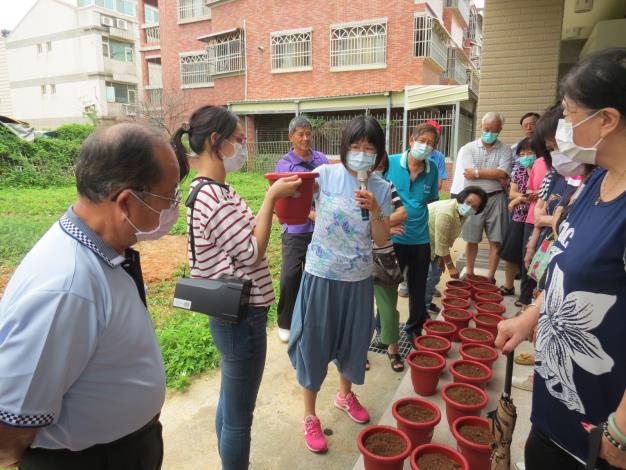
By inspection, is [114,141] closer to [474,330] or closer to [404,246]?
[404,246]

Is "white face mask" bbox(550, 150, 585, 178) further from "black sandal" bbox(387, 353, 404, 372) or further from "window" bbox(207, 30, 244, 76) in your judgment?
"window" bbox(207, 30, 244, 76)

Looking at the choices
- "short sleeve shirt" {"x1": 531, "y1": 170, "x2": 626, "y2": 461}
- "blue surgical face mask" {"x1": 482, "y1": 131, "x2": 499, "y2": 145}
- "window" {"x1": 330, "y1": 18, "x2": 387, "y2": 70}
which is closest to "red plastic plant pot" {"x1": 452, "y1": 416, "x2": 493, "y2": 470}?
"short sleeve shirt" {"x1": 531, "y1": 170, "x2": 626, "y2": 461}

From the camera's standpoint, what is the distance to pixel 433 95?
12.7 meters

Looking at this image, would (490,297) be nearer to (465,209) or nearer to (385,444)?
(465,209)

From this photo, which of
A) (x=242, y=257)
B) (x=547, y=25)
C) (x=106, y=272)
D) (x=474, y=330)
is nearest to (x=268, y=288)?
(x=242, y=257)

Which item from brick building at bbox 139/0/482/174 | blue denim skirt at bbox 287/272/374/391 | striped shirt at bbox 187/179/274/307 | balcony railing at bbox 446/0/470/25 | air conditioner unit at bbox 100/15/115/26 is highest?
air conditioner unit at bbox 100/15/115/26

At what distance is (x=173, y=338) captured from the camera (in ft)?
12.3

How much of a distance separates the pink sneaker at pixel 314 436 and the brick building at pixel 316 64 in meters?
10.7

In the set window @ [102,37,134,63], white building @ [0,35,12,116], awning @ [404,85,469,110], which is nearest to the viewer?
awning @ [404,85,469,110]

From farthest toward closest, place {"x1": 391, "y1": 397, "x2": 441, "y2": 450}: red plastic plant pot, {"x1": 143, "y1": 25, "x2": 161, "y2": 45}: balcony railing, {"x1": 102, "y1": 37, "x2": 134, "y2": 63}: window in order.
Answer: {"x1": 102, "y1": 37, "x2": 134, "y2": 63}: window < {"x1": 143, "y1": 25, "x2": 161, "y2": 45}: balcony railing < {"x1": 391, "y1": 397, "x2": 441, "y2": 450}: red plastic plant pot

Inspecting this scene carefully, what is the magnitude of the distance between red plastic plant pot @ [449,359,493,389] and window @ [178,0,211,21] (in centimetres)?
2073

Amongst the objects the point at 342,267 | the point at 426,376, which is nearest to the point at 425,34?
the point at 426,376

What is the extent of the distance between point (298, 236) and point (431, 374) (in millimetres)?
1528

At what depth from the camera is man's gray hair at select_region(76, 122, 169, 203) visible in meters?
1.08
